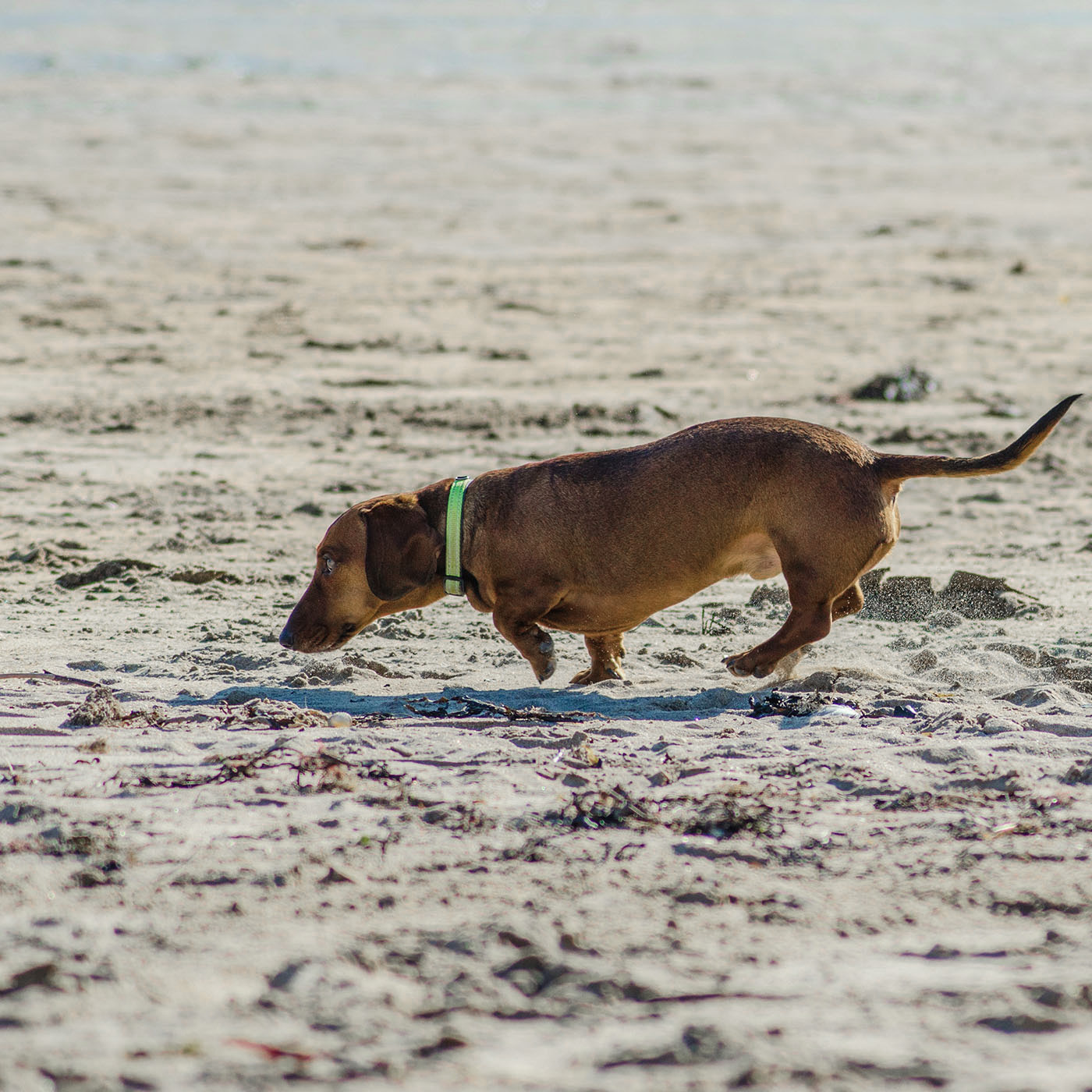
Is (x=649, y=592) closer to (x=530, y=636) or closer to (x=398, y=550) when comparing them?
(x=530, y=636)

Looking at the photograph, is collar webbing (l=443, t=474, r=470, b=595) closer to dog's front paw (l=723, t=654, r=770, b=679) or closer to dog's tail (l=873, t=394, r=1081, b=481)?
dog's front paw (l=723, t=654, r=770, b=679)

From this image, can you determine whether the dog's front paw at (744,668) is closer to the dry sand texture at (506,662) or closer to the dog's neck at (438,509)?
the dry sand texture at (506,662)

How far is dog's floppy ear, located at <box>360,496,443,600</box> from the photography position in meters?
6.18

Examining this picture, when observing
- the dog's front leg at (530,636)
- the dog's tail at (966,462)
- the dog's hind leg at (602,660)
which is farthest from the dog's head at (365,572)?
the dog's tail at (966,462)

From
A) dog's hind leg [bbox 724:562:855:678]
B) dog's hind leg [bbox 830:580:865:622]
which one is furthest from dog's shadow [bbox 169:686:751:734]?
dog's hind leg [bbox 830:580:865:622]

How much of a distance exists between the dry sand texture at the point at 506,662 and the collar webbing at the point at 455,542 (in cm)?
40

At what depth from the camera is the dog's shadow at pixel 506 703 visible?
546 centimetres

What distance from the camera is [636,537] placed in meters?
6.11

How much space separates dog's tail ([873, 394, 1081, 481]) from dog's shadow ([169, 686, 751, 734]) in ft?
3.47

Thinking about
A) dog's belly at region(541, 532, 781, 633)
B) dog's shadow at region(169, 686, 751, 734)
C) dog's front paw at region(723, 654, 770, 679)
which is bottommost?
dog's shadow at region(169, 686, 751, 734)

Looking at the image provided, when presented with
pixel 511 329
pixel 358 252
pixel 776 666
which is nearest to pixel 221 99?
pixel 358 252

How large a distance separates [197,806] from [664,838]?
130 cm

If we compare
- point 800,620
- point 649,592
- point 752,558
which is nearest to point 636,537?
point 649,592

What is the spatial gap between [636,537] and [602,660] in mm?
580
